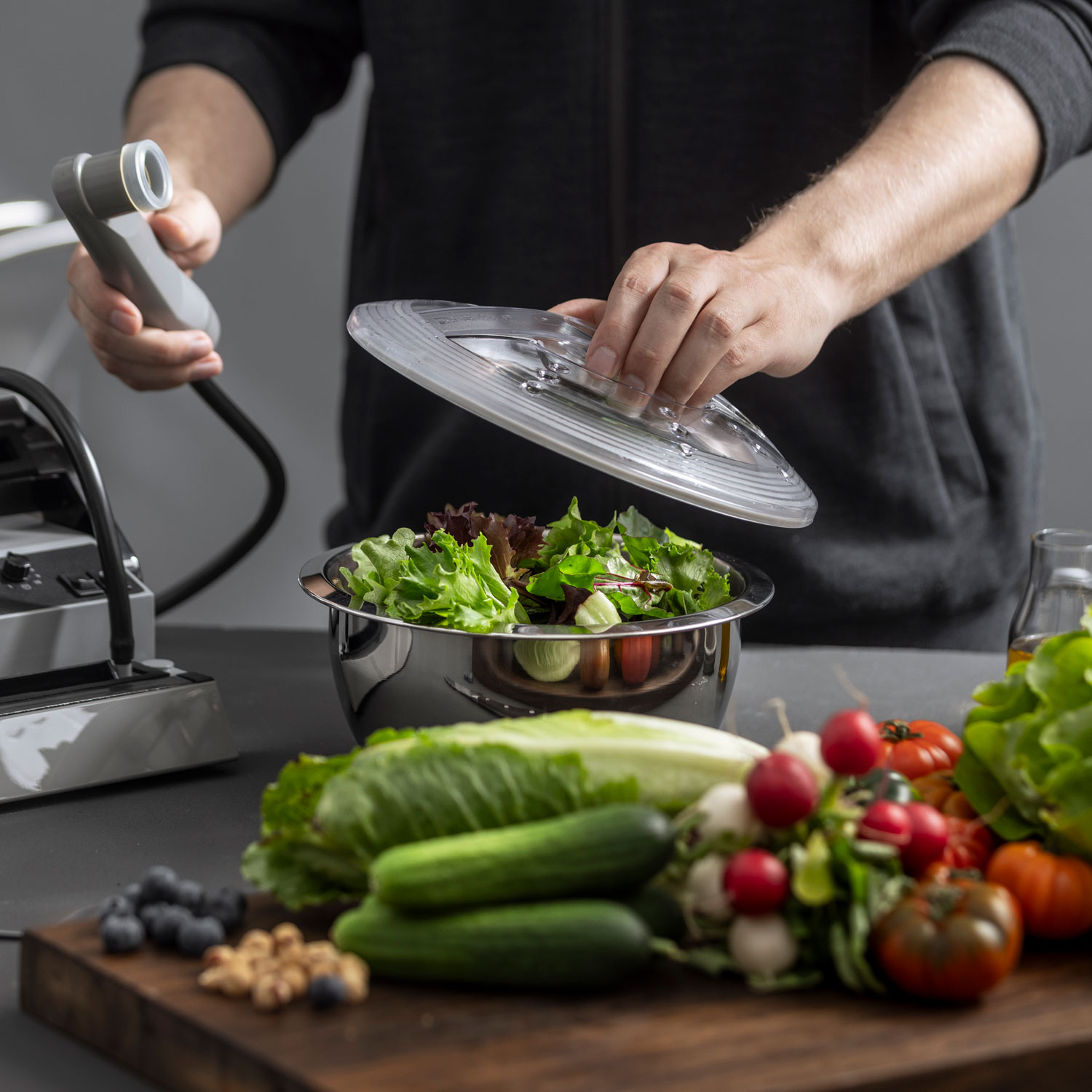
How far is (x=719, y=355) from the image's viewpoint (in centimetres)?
100

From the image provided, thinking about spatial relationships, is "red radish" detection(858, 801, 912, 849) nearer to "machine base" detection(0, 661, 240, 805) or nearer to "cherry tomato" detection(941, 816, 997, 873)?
"cherry tomato" detection(941, 816, 997, 873)

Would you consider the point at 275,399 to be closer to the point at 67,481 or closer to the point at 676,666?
the point at 67,481

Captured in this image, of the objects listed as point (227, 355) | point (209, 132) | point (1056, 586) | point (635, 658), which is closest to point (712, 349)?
point (635, 658)

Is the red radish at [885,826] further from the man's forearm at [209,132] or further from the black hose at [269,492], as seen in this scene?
the man's forearm at [209,132]

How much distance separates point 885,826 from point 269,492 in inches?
42.7

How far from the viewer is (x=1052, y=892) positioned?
0.69 m

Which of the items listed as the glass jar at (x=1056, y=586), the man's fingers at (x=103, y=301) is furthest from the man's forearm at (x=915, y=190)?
the man's fingers at (x=103, y=301)

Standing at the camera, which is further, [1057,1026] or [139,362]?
[139,362]

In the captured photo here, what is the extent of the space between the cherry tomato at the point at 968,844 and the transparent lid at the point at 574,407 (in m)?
0.24

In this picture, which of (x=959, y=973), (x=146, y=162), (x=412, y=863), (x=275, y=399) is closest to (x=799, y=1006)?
(x=959, y=973)

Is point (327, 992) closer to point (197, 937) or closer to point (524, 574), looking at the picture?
point (197, 937)

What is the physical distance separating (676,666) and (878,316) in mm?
764

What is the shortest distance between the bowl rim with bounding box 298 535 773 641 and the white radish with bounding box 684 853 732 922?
0.24 meters

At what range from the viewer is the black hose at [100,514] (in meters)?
1.06
